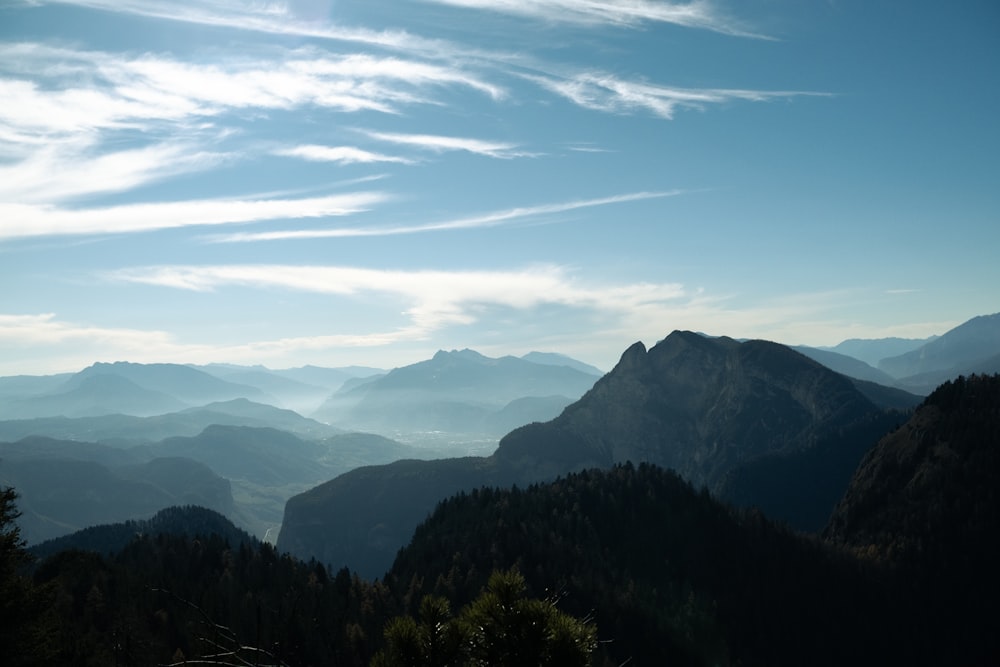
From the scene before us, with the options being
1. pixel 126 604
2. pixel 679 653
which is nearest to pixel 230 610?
pixel 126 604

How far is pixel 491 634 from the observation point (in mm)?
13547

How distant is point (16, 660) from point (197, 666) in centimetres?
1884

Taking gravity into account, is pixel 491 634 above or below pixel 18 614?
above

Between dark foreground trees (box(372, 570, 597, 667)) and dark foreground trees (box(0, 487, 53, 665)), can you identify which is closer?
dark foreground trees (box(372, 570, 597, 667))

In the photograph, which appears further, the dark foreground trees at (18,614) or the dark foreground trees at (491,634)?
the dark foreground trees at (18,614)

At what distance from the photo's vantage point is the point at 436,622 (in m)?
13.5

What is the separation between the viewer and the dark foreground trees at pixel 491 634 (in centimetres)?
1301

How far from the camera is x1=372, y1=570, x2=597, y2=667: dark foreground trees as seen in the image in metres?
13.0

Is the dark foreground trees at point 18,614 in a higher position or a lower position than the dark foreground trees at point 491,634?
lower

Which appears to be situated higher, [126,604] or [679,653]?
[126,604]

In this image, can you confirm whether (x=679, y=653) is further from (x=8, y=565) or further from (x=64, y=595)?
(x=8, y=565)

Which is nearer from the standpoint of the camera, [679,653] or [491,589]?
[491,589]

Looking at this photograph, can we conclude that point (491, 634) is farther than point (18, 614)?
No

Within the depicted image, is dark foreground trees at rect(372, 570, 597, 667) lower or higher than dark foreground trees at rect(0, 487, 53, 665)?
higher
